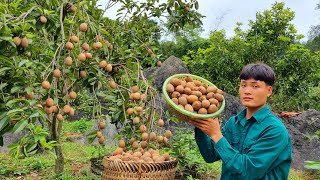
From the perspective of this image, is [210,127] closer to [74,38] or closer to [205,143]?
[205,143]

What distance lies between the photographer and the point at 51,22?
2.86 m

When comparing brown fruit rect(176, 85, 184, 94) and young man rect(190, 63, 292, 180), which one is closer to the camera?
young man rect(190, 63, 292, 180)

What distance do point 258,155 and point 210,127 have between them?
0.27m

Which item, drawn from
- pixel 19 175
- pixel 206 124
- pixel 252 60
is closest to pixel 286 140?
pixel 206 124

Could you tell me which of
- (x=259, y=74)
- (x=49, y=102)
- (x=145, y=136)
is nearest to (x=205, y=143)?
(x=259, y=74)

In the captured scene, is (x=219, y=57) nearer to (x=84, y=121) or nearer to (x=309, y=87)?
(x=309, y=87)

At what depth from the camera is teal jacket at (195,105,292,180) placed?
6.93 ft

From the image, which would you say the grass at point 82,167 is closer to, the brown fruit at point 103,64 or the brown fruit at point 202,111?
the brown fruit at point 103,64

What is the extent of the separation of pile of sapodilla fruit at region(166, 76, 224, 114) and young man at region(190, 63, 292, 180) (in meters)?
0.09

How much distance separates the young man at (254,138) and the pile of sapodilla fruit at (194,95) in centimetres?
9

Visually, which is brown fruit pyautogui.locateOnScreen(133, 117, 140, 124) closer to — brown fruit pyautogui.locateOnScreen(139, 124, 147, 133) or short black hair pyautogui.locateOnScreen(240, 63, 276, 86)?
brown fruit pyautogui.locateOnScreen(139, 124, 147, 133)

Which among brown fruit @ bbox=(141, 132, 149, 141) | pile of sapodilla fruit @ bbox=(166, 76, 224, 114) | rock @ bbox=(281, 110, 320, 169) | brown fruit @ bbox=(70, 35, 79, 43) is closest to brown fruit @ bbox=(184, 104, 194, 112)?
pile of sapodilla fruit @ bbox=(166, 76, 224, 114)

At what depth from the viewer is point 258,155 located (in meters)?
2.11

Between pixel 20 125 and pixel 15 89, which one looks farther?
pixel 15 89
